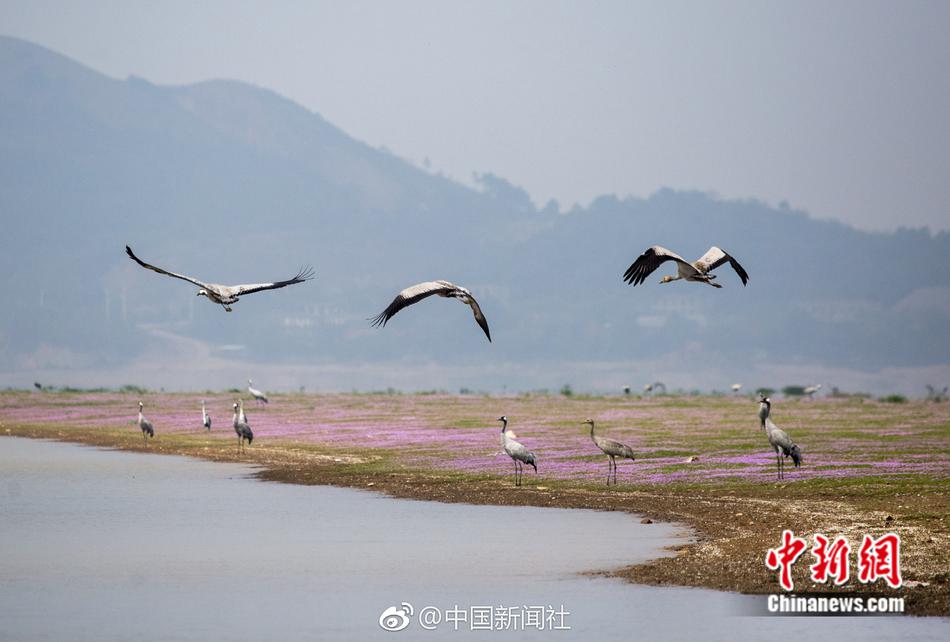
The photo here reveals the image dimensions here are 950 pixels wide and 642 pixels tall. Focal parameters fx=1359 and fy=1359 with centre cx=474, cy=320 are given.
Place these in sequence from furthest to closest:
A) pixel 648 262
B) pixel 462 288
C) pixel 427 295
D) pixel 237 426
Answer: pixel 237 426, pixel 648 262, pixel 427 295, pixel 462 288

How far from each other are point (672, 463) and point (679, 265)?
46.6ft

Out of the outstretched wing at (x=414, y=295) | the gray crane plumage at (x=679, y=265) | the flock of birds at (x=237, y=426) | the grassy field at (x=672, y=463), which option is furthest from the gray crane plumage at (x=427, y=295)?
the flock of birds at (x=237, y=426)

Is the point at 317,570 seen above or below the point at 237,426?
below

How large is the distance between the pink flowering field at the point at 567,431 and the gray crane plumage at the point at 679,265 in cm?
866

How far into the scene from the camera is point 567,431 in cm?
5681

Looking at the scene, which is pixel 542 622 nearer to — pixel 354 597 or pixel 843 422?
pixel 354 597

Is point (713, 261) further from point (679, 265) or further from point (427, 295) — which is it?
point (427, 295)

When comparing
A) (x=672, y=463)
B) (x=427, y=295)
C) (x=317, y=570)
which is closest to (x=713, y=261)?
(x=427, y=295)

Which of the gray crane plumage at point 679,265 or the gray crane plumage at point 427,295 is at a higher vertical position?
the gray crane plumage at point 679,265

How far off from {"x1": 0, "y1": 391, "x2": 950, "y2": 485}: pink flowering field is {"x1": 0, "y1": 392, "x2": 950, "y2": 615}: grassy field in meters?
0.11

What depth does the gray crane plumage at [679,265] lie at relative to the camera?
25.8m

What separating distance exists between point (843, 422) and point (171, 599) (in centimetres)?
4384

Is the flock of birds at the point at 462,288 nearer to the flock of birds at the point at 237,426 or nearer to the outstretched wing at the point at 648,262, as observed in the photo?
the outstretched wing at the point at 648,262

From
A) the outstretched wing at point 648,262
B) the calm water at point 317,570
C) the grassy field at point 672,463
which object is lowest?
the calm water at point 317,570
